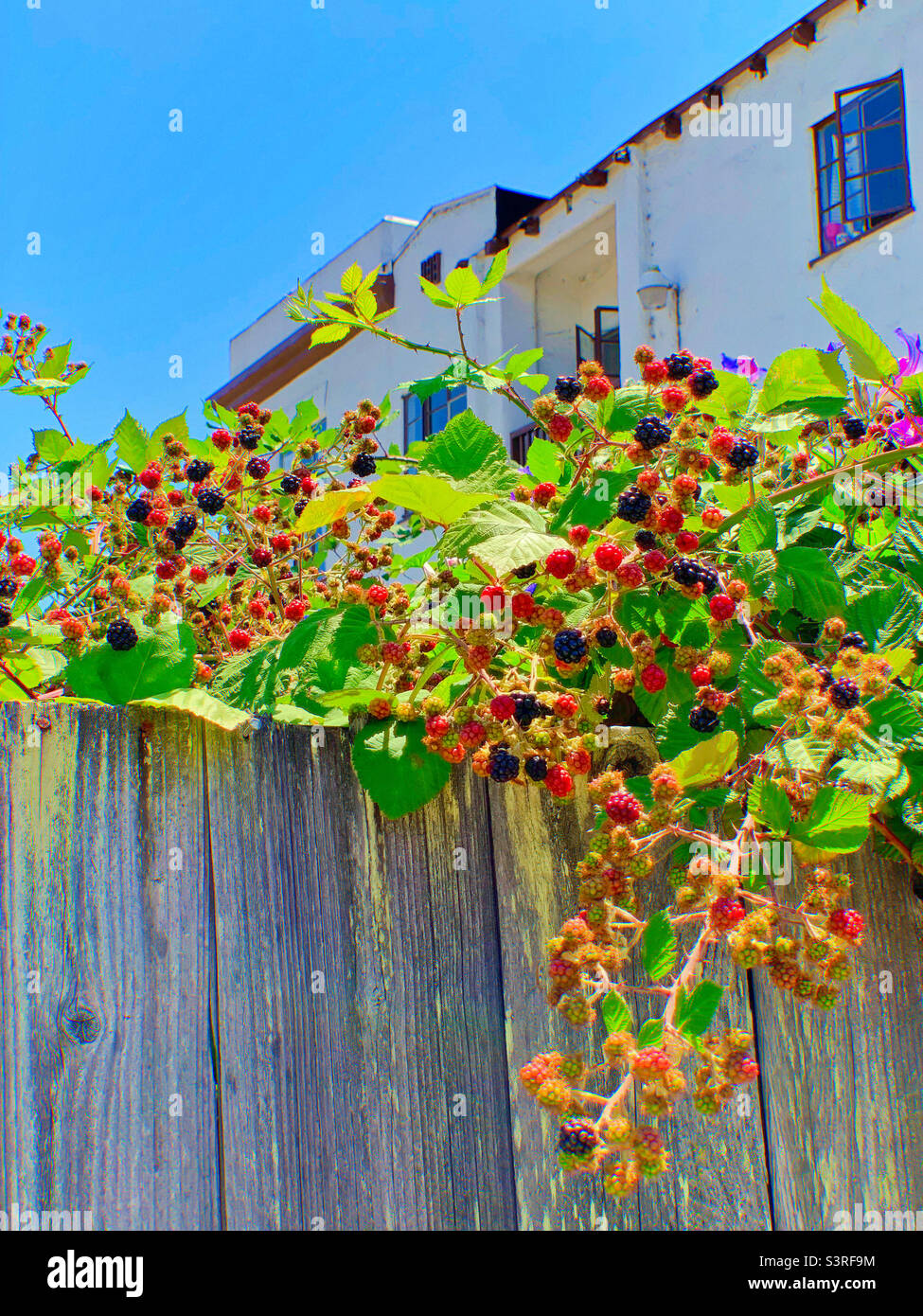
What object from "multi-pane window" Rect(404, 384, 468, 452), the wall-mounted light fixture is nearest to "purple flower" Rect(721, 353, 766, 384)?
the wall-mounted light fixture

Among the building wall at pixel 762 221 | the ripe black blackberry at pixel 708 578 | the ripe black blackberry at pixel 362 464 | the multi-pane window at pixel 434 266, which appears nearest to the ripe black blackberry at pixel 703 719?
the ripe black blackberry at pixel 708 578

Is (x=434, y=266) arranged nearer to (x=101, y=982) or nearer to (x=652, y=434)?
(x=652, y=434)

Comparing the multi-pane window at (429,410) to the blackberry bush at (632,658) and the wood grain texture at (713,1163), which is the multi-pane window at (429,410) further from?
the wood grain texture at (713,1163)

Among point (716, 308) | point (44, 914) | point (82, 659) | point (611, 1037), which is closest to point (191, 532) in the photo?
point (82, 659)

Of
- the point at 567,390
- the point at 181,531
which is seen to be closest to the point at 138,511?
the point at 181,531

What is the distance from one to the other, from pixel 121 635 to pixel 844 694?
0.73m

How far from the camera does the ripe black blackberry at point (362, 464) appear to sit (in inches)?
62.6

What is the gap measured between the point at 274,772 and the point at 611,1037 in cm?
49

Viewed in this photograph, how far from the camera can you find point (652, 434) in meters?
1.03

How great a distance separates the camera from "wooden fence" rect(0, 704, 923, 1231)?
1.00 m

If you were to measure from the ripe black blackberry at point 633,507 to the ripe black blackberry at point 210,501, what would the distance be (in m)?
0.57
